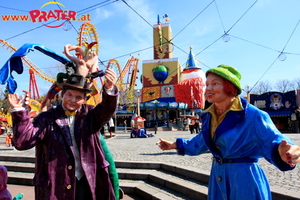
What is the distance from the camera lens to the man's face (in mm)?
2168

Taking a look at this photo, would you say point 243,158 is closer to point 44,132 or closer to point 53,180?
point 53,180

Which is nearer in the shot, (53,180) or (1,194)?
(53,180)

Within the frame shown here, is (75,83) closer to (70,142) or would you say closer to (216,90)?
(70,142)

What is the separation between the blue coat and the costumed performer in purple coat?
1020 millimetres

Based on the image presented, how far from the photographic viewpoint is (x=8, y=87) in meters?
1.99

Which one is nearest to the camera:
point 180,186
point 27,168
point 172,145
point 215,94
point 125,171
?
point 215,94

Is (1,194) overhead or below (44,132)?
below

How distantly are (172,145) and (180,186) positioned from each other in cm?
205

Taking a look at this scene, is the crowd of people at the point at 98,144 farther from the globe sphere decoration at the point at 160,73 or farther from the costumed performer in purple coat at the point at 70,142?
the globe sphere decoration at the point at 160,73

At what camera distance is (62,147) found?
2.03 metres

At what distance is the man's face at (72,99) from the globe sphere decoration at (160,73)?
30.3m

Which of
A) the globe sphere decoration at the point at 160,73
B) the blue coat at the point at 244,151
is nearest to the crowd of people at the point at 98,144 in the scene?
the blue coat at the point at 244,151

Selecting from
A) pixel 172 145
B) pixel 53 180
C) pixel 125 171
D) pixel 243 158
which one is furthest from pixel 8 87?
pixel 125 171

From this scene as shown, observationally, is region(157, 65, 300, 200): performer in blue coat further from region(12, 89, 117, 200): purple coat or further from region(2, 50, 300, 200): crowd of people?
region(12, 89, 117, 200): purple coat
